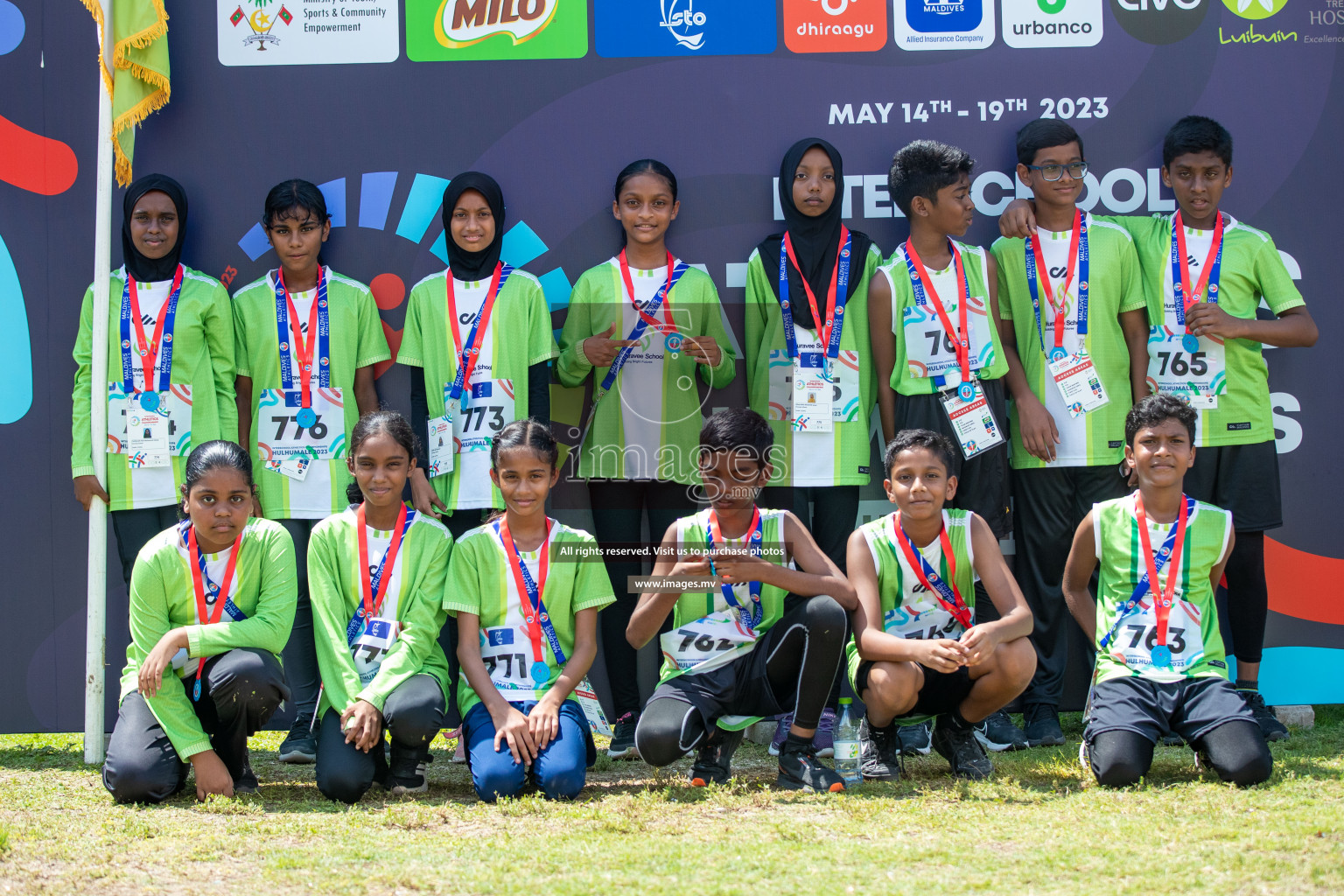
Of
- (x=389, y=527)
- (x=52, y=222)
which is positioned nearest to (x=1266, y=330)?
(x=389, y=527)

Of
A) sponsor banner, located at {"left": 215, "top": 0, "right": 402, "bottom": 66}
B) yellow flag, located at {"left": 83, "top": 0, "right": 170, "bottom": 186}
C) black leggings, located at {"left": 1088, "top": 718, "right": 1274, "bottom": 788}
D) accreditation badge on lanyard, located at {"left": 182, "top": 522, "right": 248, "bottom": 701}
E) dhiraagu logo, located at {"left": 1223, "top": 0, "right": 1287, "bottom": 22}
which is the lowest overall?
black leggings, located at {"left": 1088, "top": 718, "right": 1274, "bottom": 788}

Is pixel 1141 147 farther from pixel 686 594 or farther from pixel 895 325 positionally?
pixel 686 594

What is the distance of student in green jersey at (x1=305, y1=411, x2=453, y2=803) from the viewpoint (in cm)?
374

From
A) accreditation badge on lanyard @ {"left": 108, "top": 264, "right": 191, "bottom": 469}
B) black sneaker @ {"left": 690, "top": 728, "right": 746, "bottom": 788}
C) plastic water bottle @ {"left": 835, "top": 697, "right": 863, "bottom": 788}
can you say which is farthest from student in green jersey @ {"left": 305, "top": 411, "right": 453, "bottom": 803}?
plastic water bottle @ {"left": 835, "top": 697, "right": 863, "bottom": 788}

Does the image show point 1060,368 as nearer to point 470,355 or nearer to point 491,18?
point 470,355

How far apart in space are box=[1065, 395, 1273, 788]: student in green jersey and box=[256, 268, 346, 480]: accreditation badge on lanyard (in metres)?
2.90

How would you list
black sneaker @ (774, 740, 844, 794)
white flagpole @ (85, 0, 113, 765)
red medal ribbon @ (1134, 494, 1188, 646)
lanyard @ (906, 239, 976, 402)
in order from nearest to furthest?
black sneaker @ (774, 740, 844, 794) < red medal ribbon @ (1134, 494, 1188, 646) < white flagpole @ (85, 0, 113, 765) < lanyard @ (906, 239, 976, 402)

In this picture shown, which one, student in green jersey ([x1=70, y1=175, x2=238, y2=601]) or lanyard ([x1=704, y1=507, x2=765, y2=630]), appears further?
student in green jersey ([x1=70, y1=175, x2=238, y2=601])

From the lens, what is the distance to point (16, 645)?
5020mm

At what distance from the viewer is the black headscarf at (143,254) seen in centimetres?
478

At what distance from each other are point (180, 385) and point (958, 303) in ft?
10.3

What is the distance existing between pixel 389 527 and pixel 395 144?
6.18 ft

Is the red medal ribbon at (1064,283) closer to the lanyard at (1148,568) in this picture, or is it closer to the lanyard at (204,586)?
the lanyard at (1148,568)

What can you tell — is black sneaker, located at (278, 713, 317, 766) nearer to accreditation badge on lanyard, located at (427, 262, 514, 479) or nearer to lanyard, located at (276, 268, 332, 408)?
accreditation badge on lanyard, located at (427, 262, 514, 479)
